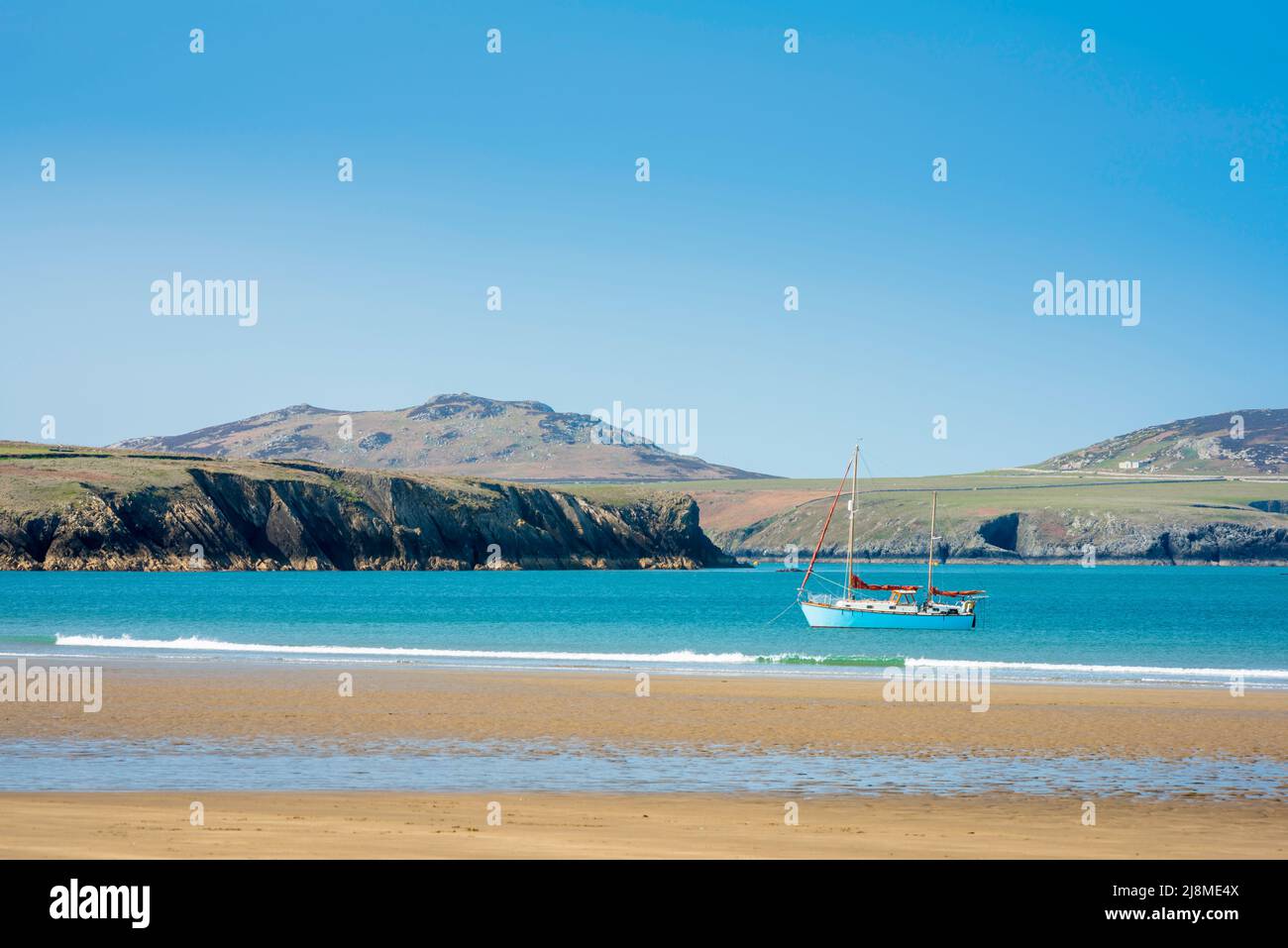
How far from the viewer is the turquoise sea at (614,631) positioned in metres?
48.8

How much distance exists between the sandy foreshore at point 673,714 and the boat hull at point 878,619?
3833cm

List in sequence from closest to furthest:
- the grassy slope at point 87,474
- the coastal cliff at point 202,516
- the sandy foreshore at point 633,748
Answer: the sandy foreshore at point 633,748, the coastal cliff at point 202,516, the grassy slope at point 87,474

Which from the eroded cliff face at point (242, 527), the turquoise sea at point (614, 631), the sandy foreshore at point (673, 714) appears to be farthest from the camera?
the eroded cliff face at point (242, 527)

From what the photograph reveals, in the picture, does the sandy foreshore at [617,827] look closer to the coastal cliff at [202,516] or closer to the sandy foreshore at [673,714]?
the sandy foreshore at [673,714]

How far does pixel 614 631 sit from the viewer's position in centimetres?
6950

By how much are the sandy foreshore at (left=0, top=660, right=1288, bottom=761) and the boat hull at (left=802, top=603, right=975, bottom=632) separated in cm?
3833

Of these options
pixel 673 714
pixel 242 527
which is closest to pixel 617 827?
pixel 673 714

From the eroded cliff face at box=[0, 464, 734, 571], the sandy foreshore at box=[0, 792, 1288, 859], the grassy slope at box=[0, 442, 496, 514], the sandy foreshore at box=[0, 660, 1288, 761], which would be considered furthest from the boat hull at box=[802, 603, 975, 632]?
the grassy slope at box=[0, 442, 496, 514]

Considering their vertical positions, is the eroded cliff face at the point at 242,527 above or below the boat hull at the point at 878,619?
above

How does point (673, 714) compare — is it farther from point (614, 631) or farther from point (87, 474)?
point (87, 474)

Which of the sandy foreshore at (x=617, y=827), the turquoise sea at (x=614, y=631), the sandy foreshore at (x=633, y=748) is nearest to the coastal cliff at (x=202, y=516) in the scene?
the turquoise sea at (x=614, y=631)

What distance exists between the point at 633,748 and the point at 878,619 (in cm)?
5810

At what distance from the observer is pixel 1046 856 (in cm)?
1271
